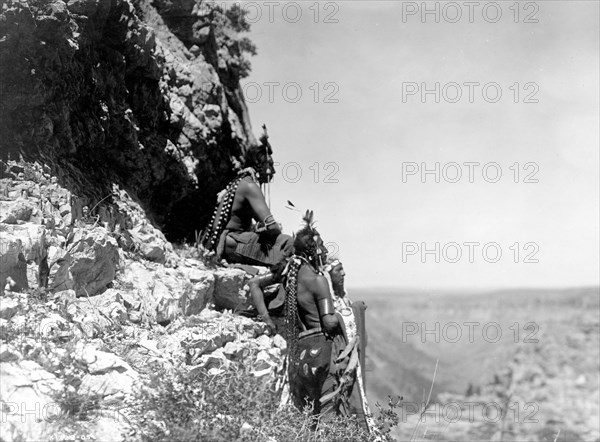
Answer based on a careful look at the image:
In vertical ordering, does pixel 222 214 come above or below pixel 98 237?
above

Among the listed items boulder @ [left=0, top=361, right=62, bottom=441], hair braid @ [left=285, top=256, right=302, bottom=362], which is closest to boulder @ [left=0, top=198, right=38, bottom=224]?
boulder @ [left=0, top=361, right=62, bottom=441]

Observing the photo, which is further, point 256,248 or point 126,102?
point 126,102

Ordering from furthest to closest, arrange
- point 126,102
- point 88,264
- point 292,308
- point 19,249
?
point 126,102
point 292,308
point 88,264
point 19,249

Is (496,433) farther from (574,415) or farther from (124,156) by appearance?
(124,156)

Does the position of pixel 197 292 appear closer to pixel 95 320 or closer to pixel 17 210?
pixel 95 320

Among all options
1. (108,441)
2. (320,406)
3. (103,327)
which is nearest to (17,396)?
(108,441)

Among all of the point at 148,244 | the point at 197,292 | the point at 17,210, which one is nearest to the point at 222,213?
the point at 148,244

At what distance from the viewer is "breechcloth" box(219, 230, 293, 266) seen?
878cm

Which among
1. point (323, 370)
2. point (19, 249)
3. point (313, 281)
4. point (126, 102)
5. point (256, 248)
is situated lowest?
point (323, 370)

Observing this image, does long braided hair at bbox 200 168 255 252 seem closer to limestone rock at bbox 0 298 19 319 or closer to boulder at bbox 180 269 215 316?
boulder at bbox 180 269 215 316

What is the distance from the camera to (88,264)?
6895 mm

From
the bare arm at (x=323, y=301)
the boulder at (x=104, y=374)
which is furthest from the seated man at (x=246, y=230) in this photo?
the boulder at (x=104, y=374)

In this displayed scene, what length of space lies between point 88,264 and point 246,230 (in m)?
2.77

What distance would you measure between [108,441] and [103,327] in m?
1.42
